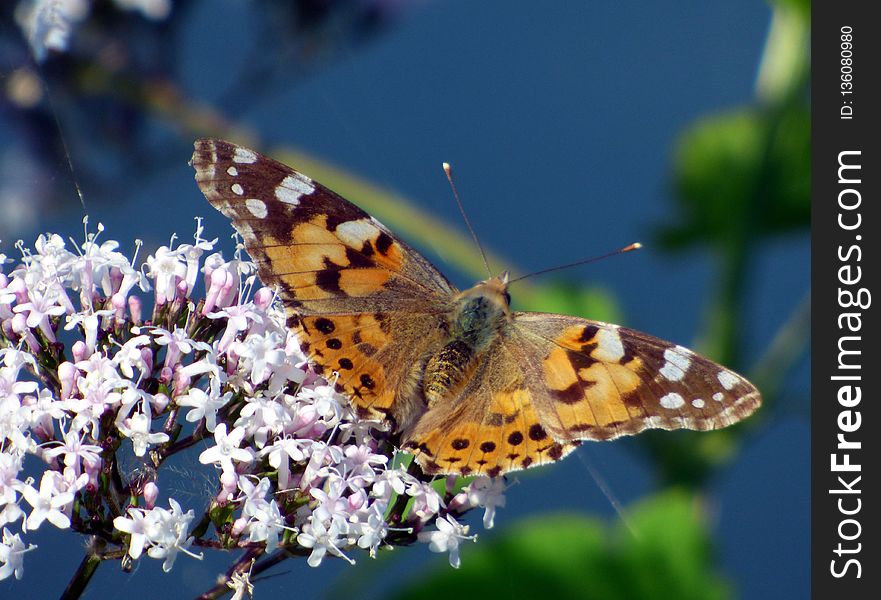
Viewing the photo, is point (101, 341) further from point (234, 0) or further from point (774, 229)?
point (774, 229)

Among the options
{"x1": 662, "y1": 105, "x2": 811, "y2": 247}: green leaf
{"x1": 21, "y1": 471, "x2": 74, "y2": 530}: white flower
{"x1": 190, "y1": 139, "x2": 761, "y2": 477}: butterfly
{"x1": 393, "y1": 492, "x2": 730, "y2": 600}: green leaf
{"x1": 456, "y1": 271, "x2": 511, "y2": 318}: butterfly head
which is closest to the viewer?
{"x1": 21, "y1": 471, "x2": 74, "y2": 530}: white flower

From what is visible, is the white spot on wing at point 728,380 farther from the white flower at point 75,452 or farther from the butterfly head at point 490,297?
the white flower at point 75,452

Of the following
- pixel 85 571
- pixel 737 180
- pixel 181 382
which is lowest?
pixel 85 571

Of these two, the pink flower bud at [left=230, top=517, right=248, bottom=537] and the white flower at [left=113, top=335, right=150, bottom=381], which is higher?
the white flower at [left=113, top=335, right=150, bottom=381]

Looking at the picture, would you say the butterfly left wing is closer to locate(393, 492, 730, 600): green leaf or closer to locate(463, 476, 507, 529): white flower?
locate(463, 476, 507, 529): white flower

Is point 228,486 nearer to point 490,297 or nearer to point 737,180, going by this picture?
point 490,297

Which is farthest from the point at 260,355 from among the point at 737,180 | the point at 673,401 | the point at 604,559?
the point at 737,180

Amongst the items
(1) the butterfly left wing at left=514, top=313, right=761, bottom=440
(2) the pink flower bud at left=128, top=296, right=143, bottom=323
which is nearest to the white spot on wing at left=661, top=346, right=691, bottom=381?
(1) the butterfly left wing at left=514, top=313, right=761, bottom=440
